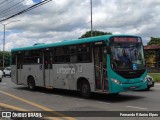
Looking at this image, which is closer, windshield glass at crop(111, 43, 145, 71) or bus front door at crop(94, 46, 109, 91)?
windshield glass at crop(111, 43, 145, 71)

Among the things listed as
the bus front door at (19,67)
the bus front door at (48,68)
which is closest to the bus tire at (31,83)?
the bus front door at (19,67)

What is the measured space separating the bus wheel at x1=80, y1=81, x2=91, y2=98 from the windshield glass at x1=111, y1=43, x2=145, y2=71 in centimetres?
210

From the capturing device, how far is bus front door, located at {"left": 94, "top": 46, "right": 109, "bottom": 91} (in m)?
15.4

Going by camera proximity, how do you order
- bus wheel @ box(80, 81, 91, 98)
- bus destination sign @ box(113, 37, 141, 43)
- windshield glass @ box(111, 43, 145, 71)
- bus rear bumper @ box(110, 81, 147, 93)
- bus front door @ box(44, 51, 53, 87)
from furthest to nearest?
bus front door @ box(44, 51, 53, 87) → bus wheel @ box(80, 81, 91, 98) → bus destination sign @ box(113, 37, 141, 43) → windshield glass @ box(111, 43, 145, 71) → bus rear bumper @ box(110, 81, 147, 93)

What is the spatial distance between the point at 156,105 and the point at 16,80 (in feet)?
41.4

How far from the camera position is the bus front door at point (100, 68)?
1541 cm

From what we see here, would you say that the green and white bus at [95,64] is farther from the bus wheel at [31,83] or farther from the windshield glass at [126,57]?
the bus wheel at [31,83]

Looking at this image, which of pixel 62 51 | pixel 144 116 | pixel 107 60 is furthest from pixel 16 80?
pixel 144 116

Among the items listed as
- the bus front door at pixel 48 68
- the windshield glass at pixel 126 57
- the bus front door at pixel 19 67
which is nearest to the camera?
the windshield glass at pixel 126 57

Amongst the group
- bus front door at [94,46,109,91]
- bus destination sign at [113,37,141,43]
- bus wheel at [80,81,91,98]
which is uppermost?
bus destination sign at [113,37,141,43]

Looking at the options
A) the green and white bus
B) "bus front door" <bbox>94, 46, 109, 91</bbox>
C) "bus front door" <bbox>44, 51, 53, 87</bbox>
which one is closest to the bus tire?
the green and white bus

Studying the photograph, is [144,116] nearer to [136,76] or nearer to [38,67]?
[136,76]

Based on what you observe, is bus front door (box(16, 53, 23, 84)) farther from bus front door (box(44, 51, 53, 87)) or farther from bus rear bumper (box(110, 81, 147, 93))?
bus rear bumper (box(110, 81, 147, 93))

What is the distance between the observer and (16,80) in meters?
23.9
